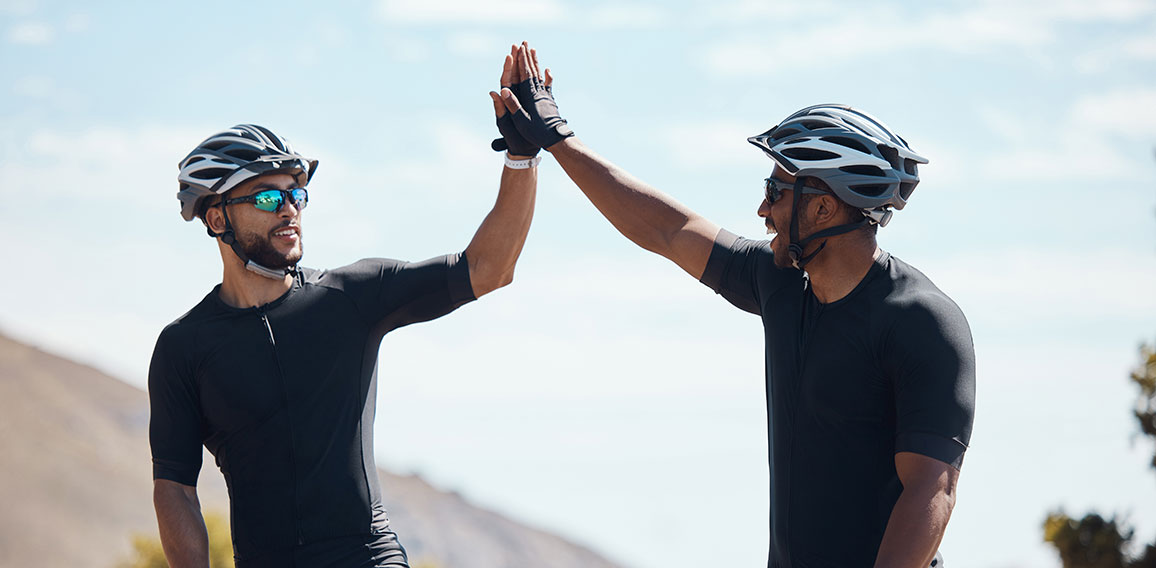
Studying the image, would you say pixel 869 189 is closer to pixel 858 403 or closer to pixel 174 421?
pixel 858 403

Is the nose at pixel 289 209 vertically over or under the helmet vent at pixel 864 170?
under

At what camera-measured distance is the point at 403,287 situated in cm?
629

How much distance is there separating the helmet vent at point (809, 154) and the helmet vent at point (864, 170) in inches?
3.2

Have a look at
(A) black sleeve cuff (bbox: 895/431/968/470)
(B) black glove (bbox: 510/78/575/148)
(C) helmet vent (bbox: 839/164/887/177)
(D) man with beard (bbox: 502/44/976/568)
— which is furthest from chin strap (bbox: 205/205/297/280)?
(A) black sleeve cuff (bbox: 895/431/968/470)

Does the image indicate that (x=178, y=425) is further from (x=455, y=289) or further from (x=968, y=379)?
(x=968, y=379)

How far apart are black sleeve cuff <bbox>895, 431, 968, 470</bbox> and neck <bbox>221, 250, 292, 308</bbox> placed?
11.0ft

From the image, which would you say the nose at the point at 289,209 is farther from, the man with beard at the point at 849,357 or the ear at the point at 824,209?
the ear at the point at 824,209

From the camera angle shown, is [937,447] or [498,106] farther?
[498,106]

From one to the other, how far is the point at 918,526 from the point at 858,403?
1.88 feet

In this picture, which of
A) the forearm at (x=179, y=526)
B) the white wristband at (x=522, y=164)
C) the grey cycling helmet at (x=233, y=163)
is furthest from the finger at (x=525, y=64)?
the forearm at (x=179, y=526)

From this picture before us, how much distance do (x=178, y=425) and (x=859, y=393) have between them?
3.41m

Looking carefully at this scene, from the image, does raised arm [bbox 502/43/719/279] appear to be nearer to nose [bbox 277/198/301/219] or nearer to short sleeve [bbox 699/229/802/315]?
short sleeve [bbox 699/229/802/315]

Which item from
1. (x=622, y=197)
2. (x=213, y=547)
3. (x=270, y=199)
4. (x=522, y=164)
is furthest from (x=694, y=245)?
(x=213, y=547)

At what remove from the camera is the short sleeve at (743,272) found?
554cm
